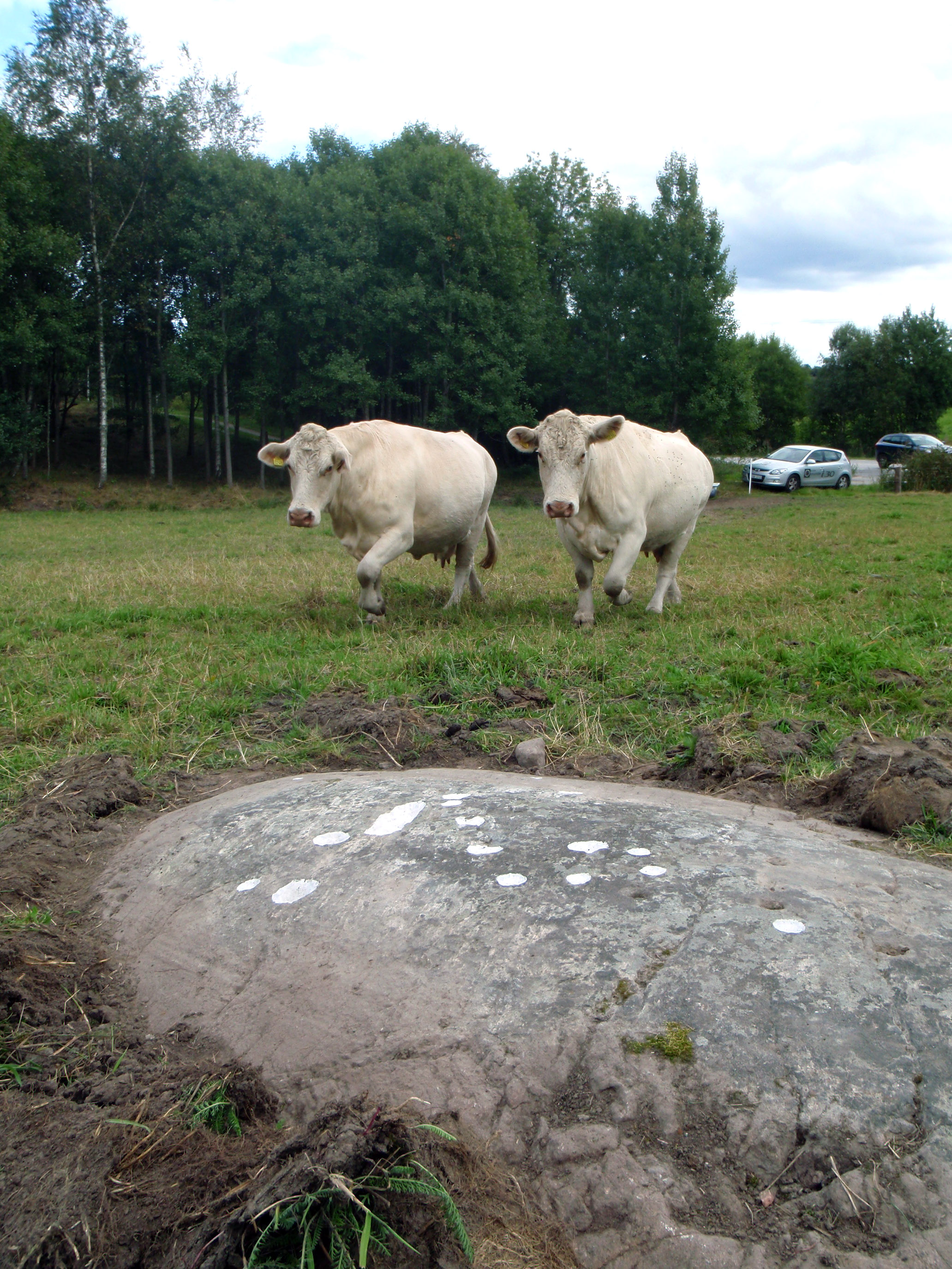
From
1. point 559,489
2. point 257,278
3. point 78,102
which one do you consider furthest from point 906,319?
point 559,489

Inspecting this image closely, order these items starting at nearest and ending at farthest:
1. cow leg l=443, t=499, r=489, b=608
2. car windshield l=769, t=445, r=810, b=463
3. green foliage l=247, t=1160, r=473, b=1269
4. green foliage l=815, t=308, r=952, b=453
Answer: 1. green foliage l=247, t=1160, r=473, b=1269
2. cow leg l=443, t=499, r=489, b=608
3. car windshield l=769, t=445, r=810, b=463
4. green foliage l=815, t=308, r=952, b=453

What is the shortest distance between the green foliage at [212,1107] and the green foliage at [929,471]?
3061cm

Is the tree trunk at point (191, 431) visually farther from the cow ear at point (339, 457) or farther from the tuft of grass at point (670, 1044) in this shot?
the tuft of grass at point (670, 1044)

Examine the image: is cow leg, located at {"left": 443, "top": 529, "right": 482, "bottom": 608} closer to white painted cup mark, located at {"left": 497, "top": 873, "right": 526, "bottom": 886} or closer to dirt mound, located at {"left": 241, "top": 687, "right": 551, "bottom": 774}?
dirt mound, located at {"left": 241, "top": 687, "right": 551, "bottom": 774}

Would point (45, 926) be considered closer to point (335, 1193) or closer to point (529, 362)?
point (335, 1193)

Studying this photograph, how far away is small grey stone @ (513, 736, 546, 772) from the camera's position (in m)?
4.79

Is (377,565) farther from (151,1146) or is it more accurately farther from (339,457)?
(151,1146)

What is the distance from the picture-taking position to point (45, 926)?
319cm

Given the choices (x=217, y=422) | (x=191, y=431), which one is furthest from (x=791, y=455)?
(x=191, y=431)

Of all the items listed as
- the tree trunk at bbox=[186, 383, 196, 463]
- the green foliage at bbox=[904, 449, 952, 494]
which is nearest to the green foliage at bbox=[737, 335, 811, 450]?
the green foliage at bbox=[904, 449, 952, 494]

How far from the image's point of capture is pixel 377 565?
8.55 meters

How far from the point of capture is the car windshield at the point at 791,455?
3447 cm

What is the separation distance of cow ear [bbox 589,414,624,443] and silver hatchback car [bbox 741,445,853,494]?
1051 inches

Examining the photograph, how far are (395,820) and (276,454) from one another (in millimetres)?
6454
